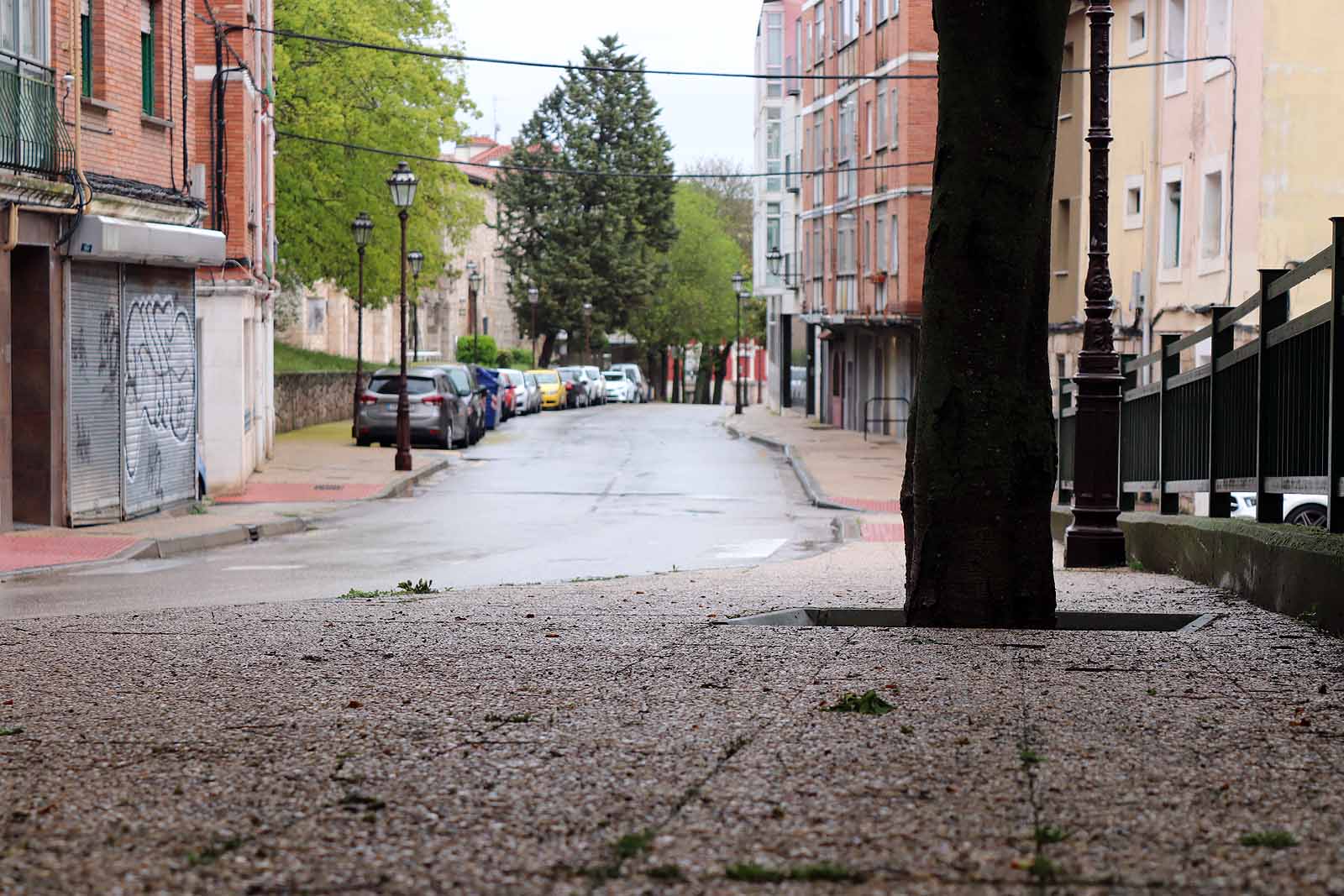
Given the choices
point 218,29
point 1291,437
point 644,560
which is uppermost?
point 218,29

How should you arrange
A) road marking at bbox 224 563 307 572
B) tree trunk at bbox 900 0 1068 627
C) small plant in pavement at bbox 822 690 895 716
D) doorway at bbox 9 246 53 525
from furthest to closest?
doorway at bbox 9 246 53 525
road marking at bbox 224 563 307 572
tree trunk at bbox 900 0 1068 627
small plant in pavement at bbox 822 690 895 716

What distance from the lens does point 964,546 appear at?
28.0 feet

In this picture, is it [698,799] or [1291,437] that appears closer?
[698,799]

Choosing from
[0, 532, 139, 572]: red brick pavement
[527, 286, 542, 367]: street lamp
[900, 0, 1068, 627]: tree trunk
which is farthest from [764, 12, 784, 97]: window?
[900, 0, 1068, 627]: tree trunk

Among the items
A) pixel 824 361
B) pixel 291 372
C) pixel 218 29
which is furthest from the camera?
pixel 824 361

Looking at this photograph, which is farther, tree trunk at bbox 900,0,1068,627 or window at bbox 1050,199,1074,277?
window at bbox 1050,199,1074,277

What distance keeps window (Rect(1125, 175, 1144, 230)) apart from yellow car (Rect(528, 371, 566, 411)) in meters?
39.1

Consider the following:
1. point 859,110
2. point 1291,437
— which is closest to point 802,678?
point 1291,437

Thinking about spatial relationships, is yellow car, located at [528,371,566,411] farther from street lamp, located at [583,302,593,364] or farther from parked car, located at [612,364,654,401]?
parked car, located at [612,364,654,401]

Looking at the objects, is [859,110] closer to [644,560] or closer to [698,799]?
[644,560]

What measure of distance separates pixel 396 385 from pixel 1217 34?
1769cm

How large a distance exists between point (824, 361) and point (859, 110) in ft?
37.0

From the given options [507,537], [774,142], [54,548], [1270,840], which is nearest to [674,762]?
[1270,840]

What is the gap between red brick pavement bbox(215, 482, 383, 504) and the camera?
24.2 meters
